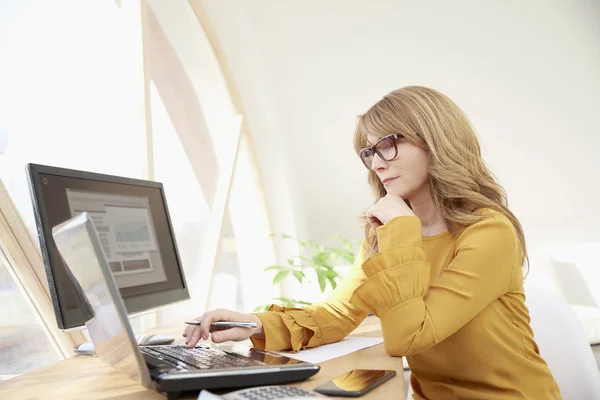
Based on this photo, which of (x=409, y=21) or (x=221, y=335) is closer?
(x=221, y=335)

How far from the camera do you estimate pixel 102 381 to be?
1231 millimetres

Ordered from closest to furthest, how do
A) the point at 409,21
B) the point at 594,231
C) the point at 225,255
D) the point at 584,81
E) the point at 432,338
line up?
the point at 432,338 → the point at 409,21 → the point at 584,81 → the point at 225,255 → the point at 594,231

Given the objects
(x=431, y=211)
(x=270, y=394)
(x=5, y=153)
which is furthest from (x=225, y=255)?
(x=270, y=394)

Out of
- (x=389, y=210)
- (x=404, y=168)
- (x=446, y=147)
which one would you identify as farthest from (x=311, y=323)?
(x=446, y=147)

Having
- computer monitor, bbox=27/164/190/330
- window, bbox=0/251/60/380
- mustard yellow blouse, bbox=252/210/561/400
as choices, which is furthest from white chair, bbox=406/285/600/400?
window, bbox=0/251/60/380

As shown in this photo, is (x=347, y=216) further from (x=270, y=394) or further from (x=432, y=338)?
(x=270, y=394)

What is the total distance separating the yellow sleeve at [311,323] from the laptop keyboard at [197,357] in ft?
0.63

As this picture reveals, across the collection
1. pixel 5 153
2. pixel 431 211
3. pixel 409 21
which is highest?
pixel 409 21

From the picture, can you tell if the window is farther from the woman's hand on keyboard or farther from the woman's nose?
the woman's nose

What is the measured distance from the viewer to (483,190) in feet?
5.22

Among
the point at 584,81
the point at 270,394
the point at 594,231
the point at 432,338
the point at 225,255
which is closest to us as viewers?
the point at 270,394

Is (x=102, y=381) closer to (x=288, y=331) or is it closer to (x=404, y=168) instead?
(x=288, y=331)

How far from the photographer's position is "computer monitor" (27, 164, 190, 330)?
49.3 inches

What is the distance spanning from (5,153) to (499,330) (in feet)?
5.37
